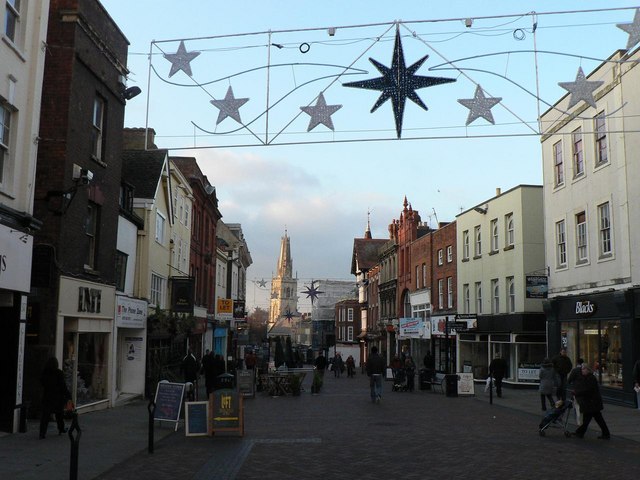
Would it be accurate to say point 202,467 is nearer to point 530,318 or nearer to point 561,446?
point 561,446

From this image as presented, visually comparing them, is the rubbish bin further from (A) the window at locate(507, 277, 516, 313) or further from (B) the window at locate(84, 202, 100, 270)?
(A) the window at locate(507, 277, 516, 313)

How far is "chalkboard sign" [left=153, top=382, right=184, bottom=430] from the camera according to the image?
51.9 ft

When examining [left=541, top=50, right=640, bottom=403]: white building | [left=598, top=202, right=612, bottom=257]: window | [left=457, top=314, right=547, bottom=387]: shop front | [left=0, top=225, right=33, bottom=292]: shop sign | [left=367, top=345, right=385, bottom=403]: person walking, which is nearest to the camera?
[left=0, top=225, right=33, bottom=292]: shop sign

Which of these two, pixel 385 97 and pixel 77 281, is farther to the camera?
pixel 77 281

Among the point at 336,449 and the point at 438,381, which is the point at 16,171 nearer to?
the point at 336,449

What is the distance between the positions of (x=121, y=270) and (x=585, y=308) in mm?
16502

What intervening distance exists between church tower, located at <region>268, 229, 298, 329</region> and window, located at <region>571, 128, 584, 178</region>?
12989 centimetres

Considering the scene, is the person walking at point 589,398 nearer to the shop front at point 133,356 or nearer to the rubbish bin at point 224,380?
the rubbish bin at point 224,380

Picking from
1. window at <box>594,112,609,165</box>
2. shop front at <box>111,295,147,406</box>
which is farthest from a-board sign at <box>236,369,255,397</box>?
window at <box>594,112,609,165</box>

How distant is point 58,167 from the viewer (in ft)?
55.4

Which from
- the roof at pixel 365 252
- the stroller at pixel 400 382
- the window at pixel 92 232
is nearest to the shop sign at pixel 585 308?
the stroller at pixel 400 382

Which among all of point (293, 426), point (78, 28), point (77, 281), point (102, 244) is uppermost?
point (78, 28)

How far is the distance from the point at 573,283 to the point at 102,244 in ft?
55.8

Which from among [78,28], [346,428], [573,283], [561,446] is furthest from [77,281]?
[573,283]
